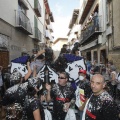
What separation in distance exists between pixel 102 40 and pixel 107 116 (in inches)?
550

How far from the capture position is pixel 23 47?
1798cm

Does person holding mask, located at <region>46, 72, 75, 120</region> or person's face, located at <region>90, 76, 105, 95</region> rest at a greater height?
person's face, located at <region>90, 76, 105, 95</region>

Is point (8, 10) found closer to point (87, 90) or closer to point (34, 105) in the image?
point (87, 90)

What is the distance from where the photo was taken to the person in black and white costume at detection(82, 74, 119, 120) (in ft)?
8.87

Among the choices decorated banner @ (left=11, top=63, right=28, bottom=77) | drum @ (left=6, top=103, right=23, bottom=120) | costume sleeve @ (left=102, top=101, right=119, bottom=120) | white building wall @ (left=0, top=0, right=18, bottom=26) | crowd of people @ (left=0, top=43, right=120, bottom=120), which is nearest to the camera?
costume sleeve @ (left=102, top=101, right=119, bottom=120)

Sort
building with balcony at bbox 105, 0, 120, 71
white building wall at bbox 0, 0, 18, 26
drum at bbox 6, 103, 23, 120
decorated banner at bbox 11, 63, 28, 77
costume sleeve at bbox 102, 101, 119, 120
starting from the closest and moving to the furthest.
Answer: costume sleeve at bbox 102, 101, 119, 120, drum at bbox 6, 103, 23, 120, decorated banner at bbox 11, 63, 28, 77, building with balcony at bbox 105, 0, 120, 71, white building wall at bbox 0, 0, 18, 26

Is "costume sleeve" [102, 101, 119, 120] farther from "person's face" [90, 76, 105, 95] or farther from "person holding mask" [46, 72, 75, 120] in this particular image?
"person holding mask" [46, 72, 75, 120]

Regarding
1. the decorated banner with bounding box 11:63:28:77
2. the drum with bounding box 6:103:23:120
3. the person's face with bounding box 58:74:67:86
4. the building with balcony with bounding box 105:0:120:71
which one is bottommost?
the drum with bounding box 6:103:23:120

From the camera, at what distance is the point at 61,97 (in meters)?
4.10

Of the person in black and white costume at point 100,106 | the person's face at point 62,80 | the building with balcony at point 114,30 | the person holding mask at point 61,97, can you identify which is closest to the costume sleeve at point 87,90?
the person holding mask at point 61,97

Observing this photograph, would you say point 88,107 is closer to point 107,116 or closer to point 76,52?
point 107,116

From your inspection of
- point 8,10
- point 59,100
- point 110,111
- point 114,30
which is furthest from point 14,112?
point 8,10

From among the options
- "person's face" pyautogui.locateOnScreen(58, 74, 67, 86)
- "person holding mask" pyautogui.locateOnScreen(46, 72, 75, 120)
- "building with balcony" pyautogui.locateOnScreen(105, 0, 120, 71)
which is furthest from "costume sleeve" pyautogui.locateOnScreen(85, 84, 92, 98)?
"building with balcony" pyautogui.locateOnScreen(105, 0, 120, 71)

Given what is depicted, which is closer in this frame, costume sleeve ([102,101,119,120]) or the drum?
costume sleeve ([102,101,119,120])
